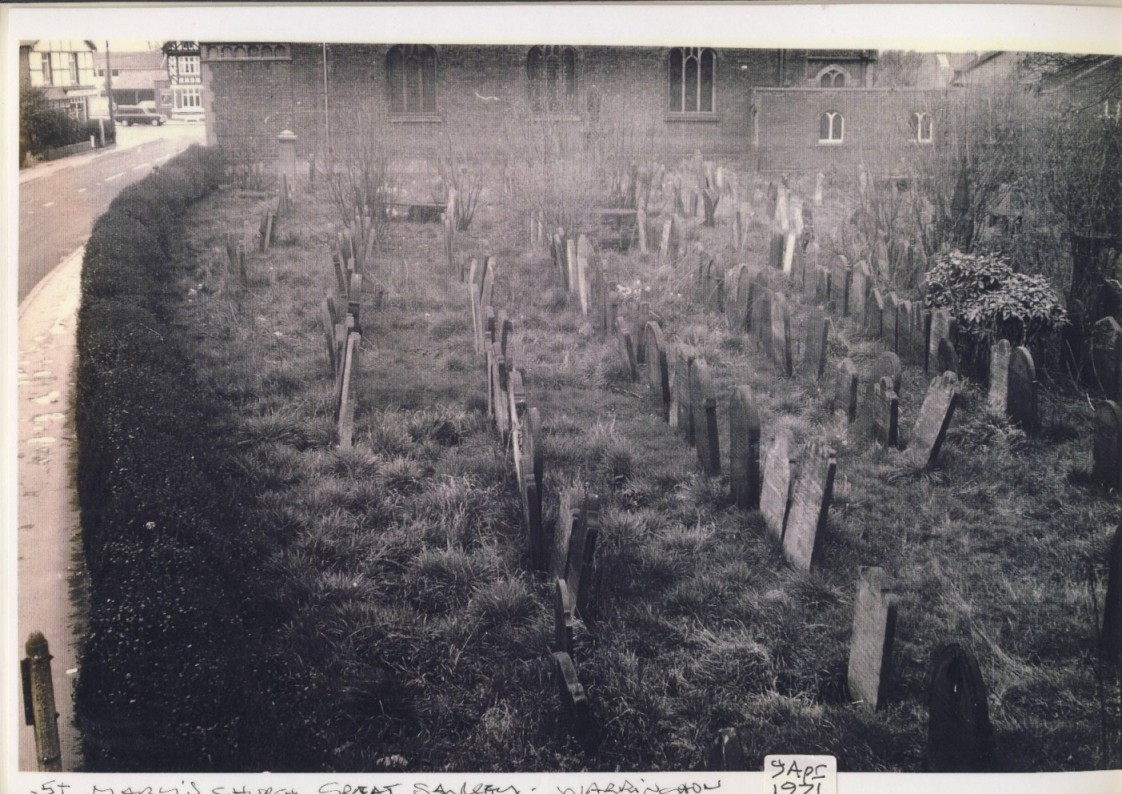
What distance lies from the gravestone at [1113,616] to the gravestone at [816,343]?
125cm

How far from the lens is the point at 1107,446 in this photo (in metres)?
3.36

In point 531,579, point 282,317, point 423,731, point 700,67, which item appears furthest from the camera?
point 282,317

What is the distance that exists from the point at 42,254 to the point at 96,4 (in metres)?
0.95

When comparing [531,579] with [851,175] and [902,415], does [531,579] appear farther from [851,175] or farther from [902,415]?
[851,175]

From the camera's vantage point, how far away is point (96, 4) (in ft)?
10.6

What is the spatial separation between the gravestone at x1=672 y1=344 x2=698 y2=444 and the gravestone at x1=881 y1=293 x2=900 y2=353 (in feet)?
2.90

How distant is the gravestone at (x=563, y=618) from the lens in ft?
9.56

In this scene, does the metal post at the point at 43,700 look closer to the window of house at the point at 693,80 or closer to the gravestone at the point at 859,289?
the window of house at the point at 693,80

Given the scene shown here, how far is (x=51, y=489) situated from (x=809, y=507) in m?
2.77

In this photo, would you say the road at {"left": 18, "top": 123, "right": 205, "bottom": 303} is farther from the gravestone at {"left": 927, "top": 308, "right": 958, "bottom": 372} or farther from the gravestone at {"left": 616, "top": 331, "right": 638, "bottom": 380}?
the gravestone at {"left": 927, "top": 308, "right": 958, "bottom": 372}

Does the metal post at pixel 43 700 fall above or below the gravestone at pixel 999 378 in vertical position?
below

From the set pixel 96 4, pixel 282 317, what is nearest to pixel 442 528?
pixel 282 317

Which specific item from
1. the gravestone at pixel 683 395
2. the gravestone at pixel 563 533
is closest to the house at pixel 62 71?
the gravestone at pixel 563 533

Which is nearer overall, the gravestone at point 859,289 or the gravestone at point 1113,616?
the gravestone at point 1113,616
